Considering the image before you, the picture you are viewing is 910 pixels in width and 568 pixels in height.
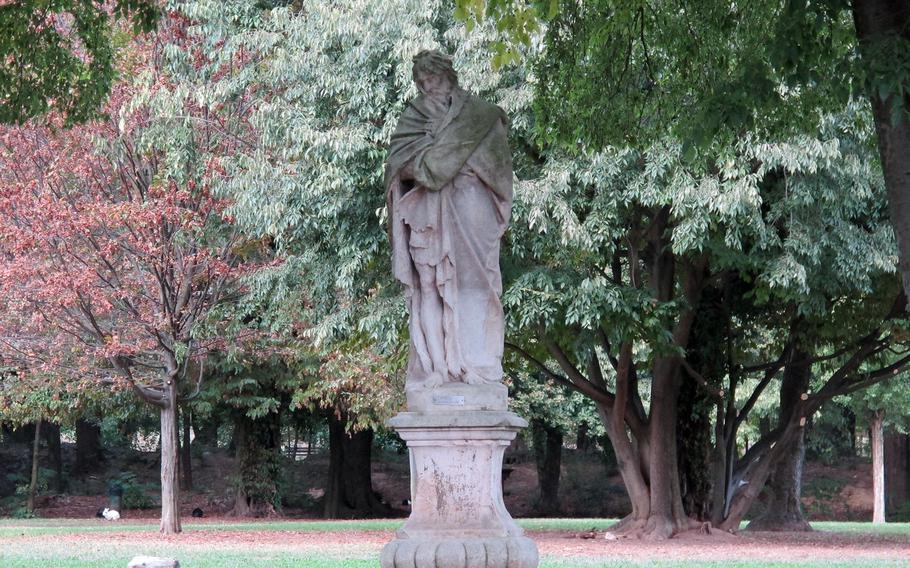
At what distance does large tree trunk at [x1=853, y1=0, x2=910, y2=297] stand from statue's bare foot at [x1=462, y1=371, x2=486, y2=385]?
2.94 m

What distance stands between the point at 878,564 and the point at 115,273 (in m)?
13.8

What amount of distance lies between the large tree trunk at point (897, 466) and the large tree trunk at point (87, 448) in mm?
27205

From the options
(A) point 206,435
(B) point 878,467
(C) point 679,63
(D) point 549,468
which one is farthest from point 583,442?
(C) point 679,63

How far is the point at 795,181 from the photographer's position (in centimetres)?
1806

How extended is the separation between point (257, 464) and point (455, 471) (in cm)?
2537

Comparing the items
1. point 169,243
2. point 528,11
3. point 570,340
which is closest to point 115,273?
point 169,243

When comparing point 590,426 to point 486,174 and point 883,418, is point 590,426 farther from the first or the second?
point 486,174

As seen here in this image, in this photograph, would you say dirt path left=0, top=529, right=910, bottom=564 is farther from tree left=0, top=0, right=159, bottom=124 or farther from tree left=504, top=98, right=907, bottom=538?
tree left=0, top=0, right=159, bottom=124

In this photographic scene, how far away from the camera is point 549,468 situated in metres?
39.0

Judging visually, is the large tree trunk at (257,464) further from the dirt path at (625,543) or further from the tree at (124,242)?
the tree at (124,242)

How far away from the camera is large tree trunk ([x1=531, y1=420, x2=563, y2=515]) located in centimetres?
3831

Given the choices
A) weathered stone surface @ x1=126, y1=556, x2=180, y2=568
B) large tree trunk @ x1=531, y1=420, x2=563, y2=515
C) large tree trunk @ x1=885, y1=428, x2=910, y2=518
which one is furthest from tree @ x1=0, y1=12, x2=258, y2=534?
large tree trunk @ x1=885, y1=428, x2=910, y2=518

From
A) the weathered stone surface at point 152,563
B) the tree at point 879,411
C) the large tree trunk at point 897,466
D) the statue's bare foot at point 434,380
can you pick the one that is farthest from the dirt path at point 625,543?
the large tree trunk at point 897,466

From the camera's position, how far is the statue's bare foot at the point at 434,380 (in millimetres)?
8414
